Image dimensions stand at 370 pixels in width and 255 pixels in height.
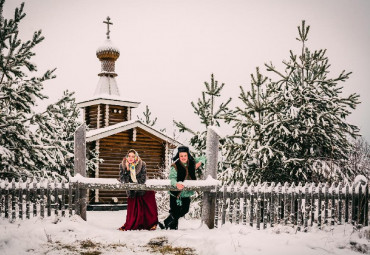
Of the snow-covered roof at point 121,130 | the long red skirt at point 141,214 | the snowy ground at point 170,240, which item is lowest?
the snowy ground at point 170,240

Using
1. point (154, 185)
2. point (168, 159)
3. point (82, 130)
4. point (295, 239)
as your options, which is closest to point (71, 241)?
point (154, 185)

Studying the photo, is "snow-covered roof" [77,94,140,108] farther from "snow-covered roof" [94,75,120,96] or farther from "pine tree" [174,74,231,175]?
"pine tree" [174,74,231,175]

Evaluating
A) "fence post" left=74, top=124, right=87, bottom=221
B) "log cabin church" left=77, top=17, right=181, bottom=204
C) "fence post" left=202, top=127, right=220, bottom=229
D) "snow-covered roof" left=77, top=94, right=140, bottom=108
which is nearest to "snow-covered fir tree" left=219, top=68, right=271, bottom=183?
"fence post" left=202, top=127, right=220, bottom=229

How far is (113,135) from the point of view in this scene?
69.9 ft

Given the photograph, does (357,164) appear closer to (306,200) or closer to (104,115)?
(306,200)

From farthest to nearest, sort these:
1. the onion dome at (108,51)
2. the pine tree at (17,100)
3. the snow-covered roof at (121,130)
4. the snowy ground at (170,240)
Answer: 1. the onion dome at (108,51)
2. the snow-covered roof at (121,130)
3. the pine tree at (17,100)
4. the snowy ground at (170,240)

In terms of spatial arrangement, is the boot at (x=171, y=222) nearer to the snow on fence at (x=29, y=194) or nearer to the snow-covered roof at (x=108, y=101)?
the snow on fence at (x=29, y=194)

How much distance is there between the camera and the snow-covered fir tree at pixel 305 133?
36.4 feet

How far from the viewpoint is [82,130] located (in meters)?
9.20

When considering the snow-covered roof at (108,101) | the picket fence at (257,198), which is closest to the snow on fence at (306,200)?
the picket fence at (257,198)

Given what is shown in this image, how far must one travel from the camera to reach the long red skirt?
8.52 meters

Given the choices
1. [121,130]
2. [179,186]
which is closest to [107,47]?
[121,130]

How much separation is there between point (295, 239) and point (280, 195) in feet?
5.79

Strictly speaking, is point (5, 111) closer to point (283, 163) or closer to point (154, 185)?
point (154, 185)
